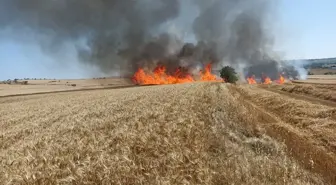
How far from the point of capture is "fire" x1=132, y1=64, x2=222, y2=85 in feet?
378

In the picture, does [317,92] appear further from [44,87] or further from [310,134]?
[44,87]

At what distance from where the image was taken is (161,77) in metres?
118

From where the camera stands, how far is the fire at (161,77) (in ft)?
378

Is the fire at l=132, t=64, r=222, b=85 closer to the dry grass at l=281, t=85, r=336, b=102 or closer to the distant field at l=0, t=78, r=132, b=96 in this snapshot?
the distant field at l=0, t=78, r=132, b=96

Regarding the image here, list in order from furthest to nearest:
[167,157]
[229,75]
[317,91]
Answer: [229,75] < [317,91] < [167,157]

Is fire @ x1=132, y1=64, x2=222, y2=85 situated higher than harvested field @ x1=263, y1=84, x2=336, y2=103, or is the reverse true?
fire @ x1=132, y1=64, x2=222, y2=85

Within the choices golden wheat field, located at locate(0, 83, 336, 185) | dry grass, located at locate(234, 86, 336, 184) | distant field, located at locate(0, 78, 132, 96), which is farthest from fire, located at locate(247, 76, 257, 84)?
golden wheat field, located at locate(0, 83, 336, 185)

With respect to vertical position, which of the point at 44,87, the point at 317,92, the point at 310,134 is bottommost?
the point at 317,92

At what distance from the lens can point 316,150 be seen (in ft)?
45.2

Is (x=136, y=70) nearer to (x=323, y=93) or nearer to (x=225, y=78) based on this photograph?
(x=225, y=78)

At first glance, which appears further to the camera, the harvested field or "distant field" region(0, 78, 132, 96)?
"distant field" region(0, 78, 132, 96)

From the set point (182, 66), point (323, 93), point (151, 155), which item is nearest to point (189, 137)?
point (151, 155)

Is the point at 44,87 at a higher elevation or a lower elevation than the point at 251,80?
higher

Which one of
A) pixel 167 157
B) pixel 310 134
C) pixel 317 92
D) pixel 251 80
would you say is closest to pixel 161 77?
pixel 251 80
